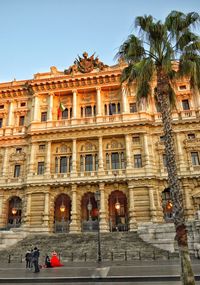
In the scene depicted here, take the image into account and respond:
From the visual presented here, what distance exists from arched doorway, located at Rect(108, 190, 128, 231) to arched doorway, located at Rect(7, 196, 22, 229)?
10.9 m

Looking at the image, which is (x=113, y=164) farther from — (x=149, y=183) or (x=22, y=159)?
(x=22, y=159)

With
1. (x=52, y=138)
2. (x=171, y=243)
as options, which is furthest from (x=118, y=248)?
(x=52, y=138)

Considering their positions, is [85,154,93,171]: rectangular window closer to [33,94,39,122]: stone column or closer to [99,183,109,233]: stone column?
[99,183,109,233]: stone column

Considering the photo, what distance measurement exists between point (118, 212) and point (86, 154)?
8046 millimetres

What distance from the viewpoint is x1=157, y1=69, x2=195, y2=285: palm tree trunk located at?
854 centimetres

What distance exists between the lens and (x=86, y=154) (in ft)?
104

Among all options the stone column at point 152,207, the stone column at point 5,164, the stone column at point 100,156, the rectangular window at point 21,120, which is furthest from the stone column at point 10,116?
the stone column at point 152,207

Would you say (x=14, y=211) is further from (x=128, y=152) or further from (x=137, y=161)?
(x=137, y=161)

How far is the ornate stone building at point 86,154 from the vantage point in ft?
93.3

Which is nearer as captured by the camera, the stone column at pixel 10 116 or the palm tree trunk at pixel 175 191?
the palm tree trunk at pixel 175 191

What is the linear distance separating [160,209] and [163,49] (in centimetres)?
1989

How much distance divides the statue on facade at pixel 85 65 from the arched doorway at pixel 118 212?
56.0 feet

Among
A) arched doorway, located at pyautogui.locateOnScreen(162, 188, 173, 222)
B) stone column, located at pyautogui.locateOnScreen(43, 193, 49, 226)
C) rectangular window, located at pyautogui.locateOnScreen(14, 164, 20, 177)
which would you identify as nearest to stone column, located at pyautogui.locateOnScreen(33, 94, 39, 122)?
rectangular window, located at pyautogui.locateOnScreen(14, 164, 20, 177)

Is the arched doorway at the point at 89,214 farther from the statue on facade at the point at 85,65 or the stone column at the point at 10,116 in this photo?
the statue on facade at the point at 85,65
